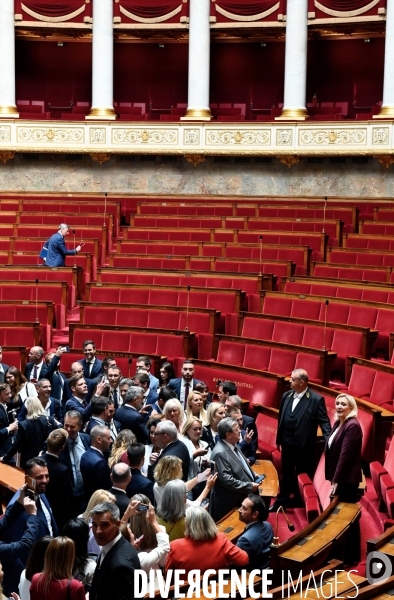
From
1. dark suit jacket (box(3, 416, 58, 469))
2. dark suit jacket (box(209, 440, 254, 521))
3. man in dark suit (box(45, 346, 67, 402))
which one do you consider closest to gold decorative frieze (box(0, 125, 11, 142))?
man in dark suit (box(45, 346, 67, 402))

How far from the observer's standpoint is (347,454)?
4008mm

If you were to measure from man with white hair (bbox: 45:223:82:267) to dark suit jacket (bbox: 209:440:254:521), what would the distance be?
4685mm

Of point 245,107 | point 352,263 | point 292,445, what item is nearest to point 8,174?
point 245,107

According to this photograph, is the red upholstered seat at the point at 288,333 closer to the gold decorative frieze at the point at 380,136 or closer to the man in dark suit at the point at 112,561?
the man in dark suit at the point at 112,561

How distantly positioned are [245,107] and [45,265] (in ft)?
20.8

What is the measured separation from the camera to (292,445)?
4691 mm

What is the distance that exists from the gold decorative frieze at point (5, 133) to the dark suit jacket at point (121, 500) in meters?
9.56

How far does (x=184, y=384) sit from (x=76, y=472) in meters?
1.68

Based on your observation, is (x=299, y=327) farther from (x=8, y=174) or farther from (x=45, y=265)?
(x=8, y=174)

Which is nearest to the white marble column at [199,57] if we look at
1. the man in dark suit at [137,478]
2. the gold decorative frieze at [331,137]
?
the gold decorative frieze at [331,137]

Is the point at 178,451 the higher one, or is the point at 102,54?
the point at 102,54

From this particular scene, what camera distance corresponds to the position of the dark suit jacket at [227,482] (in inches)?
152

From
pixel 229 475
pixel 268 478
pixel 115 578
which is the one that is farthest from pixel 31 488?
pixel 268 478

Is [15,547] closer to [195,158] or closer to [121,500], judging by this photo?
[121,500]
